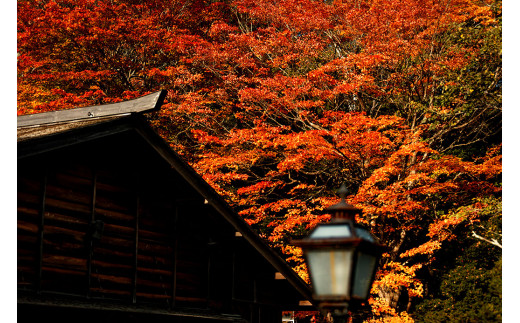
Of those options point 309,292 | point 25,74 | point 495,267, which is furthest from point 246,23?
point 309,292

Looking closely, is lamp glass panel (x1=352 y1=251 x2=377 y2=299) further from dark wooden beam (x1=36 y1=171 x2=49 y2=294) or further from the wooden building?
dark wooden beam (x1=36 y1=171 x2=49 y2=294)

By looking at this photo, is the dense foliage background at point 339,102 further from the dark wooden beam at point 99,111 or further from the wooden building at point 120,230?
the dark wooden beam at point 99,111

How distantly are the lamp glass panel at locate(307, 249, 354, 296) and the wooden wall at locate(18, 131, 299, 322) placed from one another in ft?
15.8

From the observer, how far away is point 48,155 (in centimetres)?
874

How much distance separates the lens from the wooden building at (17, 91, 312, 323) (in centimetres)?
839

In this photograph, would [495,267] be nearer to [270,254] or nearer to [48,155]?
[270,254]

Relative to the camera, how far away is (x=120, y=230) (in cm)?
982

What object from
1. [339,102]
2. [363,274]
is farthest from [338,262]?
[339,102]

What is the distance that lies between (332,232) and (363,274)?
0.49m

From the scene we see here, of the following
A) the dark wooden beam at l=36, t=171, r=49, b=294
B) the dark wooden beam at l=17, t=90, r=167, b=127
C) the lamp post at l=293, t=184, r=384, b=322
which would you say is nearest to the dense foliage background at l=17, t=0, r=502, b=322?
the dark wooden beam at l=17, t=90, r=167, b=127

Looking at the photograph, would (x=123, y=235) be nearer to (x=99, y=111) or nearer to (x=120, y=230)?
(x=120, y=230)

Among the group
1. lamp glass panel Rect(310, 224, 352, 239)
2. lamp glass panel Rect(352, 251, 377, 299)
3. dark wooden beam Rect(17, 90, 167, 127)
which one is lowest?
lamp glass panel Rect(352, 251, 377, 299)

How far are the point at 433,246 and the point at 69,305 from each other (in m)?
14.3

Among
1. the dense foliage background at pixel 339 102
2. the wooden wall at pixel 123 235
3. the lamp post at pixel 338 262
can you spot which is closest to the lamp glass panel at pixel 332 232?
the lamp post at pixel 338 262
